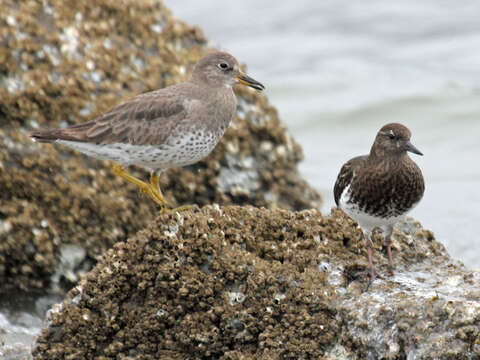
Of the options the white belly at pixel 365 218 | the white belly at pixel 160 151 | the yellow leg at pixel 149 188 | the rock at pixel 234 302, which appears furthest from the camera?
the yellow leg at pixel 149 188

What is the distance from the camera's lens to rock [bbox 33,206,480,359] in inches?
163

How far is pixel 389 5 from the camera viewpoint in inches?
728

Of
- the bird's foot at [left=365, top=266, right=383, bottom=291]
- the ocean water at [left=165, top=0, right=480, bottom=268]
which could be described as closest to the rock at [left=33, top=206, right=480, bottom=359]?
the bird's foot at [left=365, top=266, right=383, bottom=291]

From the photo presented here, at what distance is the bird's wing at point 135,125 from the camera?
5930mm

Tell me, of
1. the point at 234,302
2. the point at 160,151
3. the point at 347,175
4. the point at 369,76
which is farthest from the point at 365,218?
the point at 369,76

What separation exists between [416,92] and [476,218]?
5.54 meters

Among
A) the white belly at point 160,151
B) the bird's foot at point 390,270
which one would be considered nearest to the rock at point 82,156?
the white belly at point 160,151

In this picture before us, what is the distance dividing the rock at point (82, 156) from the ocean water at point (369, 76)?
9.89ft

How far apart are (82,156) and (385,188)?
323 cm

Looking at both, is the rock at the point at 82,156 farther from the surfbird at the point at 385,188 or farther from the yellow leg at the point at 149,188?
the surfbird at the point at 385,188

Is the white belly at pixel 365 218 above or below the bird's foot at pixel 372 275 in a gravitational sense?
above

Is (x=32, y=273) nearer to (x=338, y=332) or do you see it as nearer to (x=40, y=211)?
(x=40, y=211)

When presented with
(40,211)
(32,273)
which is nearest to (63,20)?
(40,211)

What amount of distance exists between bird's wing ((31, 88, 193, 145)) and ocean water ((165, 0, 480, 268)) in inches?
185
